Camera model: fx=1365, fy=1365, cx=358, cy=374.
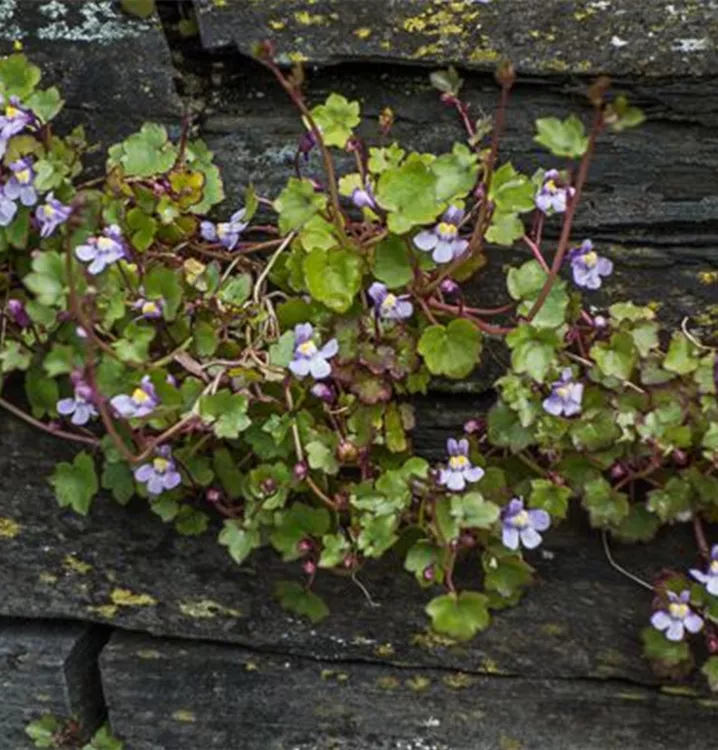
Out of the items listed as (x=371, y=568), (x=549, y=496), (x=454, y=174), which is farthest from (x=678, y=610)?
(x=454, y=174)

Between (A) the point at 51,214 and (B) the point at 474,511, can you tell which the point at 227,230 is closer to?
(A) the point at 51,214

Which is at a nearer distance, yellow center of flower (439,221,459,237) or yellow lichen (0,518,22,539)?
yellow center of flower (439,221,459,237)

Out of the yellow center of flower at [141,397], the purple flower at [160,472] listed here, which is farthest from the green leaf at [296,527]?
the yellow center of flower at [141,397]

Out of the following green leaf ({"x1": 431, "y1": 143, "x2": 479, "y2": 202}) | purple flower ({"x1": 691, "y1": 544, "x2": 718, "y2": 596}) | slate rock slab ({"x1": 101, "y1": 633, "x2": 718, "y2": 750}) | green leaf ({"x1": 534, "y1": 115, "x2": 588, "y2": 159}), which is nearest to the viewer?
green leaf ({"x1": 534, "y1": 115, "x2": 588, "y2": 159})

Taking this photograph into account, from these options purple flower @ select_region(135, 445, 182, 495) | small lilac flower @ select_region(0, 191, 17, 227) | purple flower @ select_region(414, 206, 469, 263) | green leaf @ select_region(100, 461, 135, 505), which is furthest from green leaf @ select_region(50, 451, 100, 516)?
purple flower @ select_region(414, 206, 469, 263)

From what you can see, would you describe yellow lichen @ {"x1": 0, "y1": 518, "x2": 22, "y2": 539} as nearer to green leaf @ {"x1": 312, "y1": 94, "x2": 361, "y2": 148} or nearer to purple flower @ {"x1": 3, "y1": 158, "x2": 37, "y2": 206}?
purple flower @ {"x1": 3, "y1": 158, "x2": 37, "y2": 206}

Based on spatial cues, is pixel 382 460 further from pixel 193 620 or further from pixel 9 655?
pixel 9 655

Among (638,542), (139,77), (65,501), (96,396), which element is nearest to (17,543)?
(65,501)
